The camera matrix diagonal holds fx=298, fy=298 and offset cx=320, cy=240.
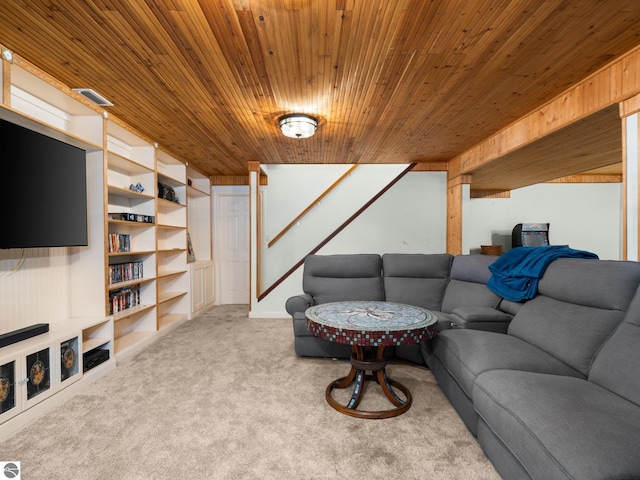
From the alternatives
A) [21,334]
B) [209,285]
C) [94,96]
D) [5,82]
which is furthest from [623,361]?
[209,285]

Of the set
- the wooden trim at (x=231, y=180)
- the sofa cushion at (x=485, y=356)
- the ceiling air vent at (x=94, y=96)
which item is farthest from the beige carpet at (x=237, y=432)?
the wooden trim at (x=231, y=180)

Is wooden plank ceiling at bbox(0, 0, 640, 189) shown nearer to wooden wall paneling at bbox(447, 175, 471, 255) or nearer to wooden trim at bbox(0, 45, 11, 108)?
wooden trim at bbox(0, 45, 11, 108)

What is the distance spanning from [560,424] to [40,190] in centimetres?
312

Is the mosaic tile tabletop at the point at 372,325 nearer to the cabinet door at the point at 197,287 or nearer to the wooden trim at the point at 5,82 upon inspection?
the wooden trim at the point at 5,82

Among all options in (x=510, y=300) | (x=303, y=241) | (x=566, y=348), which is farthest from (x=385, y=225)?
(x=566, y=348)

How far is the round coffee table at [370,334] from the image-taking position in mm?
1730

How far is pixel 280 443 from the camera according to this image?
1.62 metres

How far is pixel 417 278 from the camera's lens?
123 inches

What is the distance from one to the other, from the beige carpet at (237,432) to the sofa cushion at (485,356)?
36cm

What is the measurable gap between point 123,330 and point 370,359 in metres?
2.88

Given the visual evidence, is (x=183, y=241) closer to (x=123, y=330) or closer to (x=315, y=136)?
(x=123, y=330)

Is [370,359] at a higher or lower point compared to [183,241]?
lower

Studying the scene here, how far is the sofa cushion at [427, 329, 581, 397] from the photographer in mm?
1547

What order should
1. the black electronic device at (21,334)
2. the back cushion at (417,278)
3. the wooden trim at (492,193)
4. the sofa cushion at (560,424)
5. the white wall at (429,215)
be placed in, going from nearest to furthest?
the sofa cushion at (560,424), the black electronic device at (21,334), the back cushion at (417,278), the white wall at (429,215), the wooden trim at (492,193)
